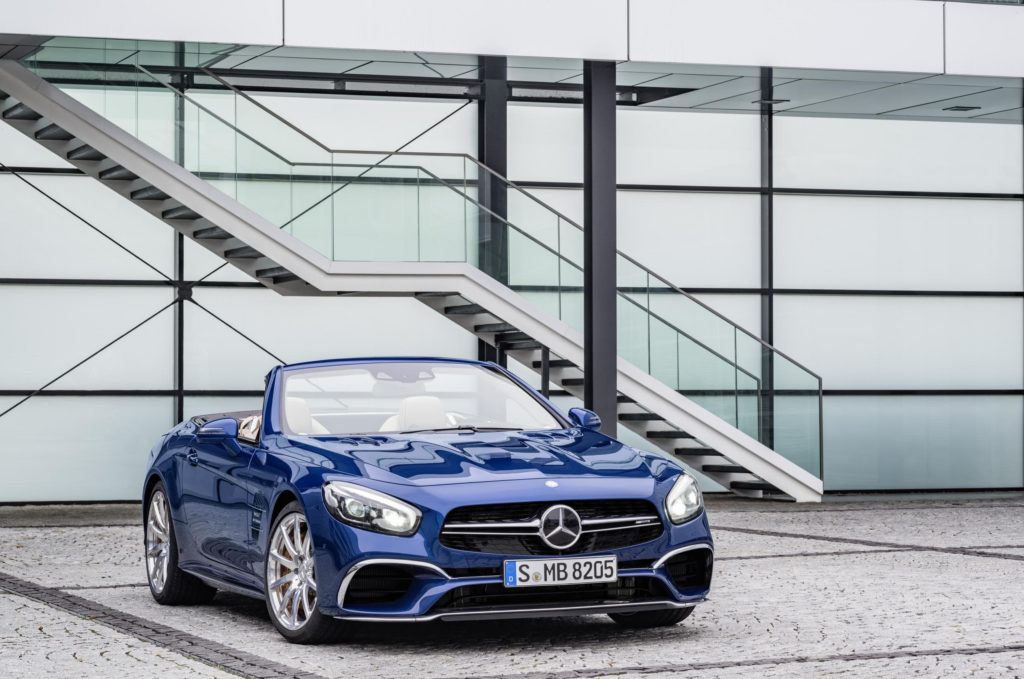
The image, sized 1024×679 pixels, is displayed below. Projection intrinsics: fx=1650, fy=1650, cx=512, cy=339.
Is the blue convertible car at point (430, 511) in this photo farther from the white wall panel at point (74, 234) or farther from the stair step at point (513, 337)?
the white wall panel at point (74, 234)

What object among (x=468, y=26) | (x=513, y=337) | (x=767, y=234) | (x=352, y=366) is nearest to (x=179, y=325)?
(x=513, y=337)

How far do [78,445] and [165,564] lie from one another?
11314 mm

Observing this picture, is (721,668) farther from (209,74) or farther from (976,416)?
(976,416)

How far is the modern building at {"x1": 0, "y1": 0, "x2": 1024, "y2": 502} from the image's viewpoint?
1597 centimetres

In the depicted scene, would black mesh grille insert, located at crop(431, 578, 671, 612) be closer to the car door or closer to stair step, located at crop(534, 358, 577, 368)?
the car door

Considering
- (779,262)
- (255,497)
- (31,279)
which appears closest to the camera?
(255,497)

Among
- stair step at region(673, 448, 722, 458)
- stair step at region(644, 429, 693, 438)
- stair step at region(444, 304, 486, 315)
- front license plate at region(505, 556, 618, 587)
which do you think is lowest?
stair step at region(673, 448, 722, 458)

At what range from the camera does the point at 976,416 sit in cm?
2319

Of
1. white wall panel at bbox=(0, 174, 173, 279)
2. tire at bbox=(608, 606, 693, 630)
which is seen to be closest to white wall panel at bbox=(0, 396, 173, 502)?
white wall panel at bbox=(0, 174, 173, 279)

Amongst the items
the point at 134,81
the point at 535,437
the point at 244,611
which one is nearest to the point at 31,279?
the point at 134,81

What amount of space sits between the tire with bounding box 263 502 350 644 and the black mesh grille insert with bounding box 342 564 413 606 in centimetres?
27

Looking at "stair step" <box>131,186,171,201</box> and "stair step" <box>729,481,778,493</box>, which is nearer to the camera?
"stair step" <box>131,186,171,201</box>

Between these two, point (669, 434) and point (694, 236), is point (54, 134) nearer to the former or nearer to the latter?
point (669, 434)

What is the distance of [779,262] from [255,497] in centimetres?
1517
